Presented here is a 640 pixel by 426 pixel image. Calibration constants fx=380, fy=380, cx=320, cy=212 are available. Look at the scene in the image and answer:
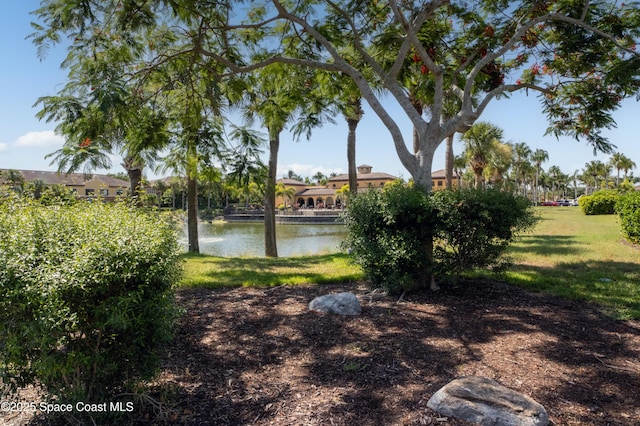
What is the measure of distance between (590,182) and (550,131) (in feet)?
331

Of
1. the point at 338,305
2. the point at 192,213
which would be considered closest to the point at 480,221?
the point at 338,305

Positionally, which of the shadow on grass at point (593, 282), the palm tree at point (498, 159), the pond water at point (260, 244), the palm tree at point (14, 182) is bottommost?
the pond water at point (260, 244)

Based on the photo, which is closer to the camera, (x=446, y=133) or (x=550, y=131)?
(x=446, y=133)

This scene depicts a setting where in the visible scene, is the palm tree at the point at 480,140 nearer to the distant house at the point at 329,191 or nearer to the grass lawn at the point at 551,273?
the grass lawn at the point at 551,273

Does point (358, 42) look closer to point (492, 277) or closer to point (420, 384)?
point (492, 277)

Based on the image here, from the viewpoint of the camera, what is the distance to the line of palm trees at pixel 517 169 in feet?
84.8

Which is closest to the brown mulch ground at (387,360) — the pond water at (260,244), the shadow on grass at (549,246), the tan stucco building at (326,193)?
the shadow on grass at (549,246)

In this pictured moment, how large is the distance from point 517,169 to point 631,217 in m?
58.7

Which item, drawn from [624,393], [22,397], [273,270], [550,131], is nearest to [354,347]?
[624,393]

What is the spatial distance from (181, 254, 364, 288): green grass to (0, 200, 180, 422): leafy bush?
3.46 metres

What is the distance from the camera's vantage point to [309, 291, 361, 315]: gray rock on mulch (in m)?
4.80

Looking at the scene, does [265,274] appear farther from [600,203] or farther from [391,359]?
[600,203]

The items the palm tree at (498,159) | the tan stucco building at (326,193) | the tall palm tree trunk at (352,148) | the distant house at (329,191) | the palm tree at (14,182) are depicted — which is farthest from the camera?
the tan stucco building at (326,193)

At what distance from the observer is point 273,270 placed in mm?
8281
